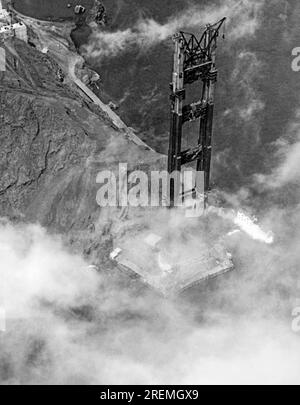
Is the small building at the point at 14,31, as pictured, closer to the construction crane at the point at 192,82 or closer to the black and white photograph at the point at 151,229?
the black and white photograph at the point at 151,229

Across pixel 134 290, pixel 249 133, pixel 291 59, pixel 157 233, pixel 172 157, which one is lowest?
pixel 134 290

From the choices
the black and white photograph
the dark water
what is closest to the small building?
the black and white photograph

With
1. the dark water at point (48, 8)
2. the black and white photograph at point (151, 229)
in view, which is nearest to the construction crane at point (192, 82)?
the black and white photograph at point (151, 229)

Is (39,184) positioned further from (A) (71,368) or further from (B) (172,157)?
(A) (71,368)

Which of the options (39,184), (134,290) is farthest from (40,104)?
(134,290)

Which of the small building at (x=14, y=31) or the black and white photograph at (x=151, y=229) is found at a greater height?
the small building at (x=14, y=31)

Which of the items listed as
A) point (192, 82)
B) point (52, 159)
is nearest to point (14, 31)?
point (52, 159)
